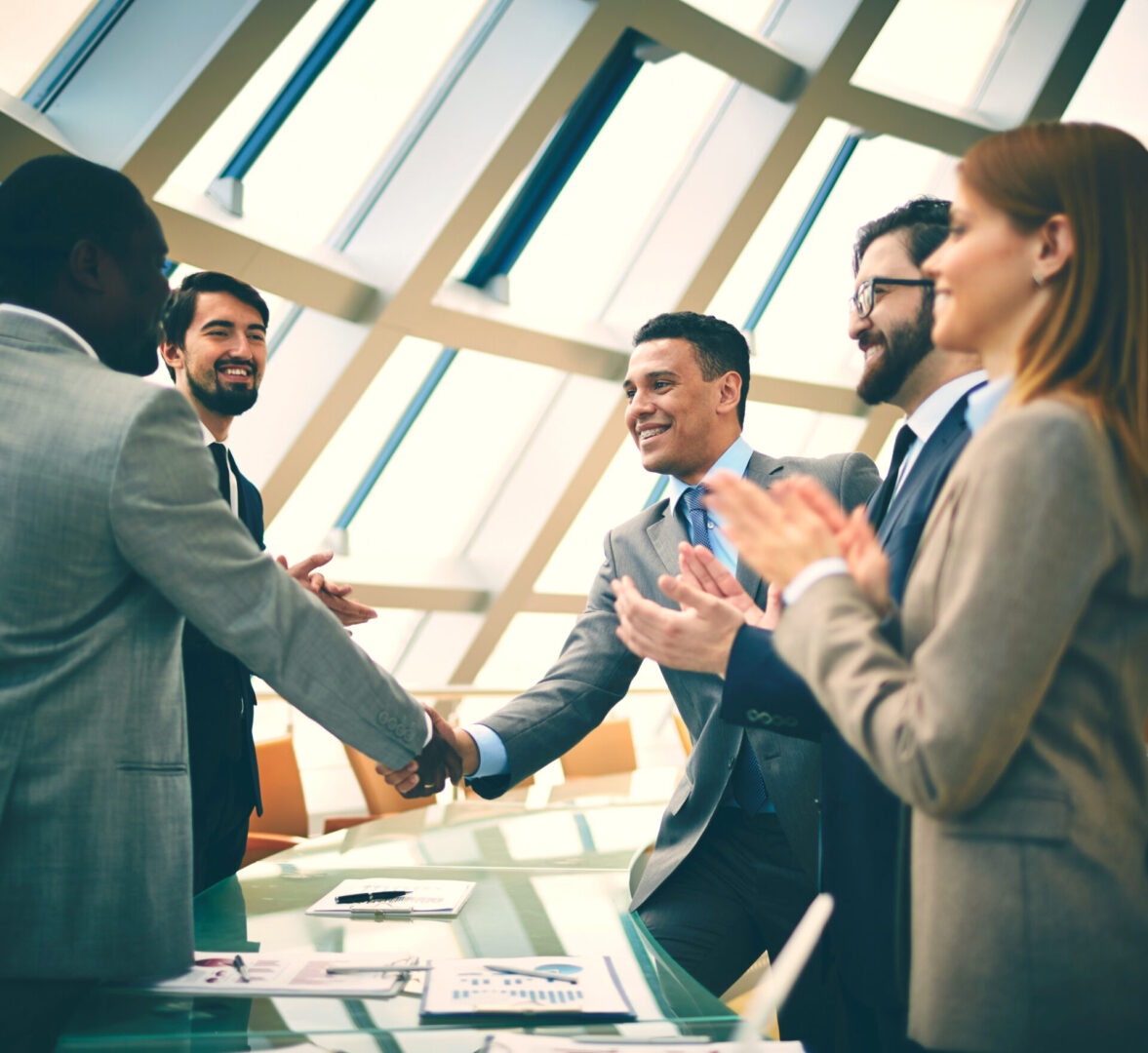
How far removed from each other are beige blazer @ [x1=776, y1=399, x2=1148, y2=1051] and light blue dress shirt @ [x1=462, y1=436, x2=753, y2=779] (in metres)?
1.07

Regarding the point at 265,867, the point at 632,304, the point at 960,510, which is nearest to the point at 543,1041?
the point at 960,510

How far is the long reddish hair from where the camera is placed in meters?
1.03

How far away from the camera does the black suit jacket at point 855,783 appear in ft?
4.53

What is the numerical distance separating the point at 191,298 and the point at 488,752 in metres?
1.90

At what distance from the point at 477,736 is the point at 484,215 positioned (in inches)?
194

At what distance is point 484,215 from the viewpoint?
6.46m

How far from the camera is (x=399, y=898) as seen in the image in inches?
72.7

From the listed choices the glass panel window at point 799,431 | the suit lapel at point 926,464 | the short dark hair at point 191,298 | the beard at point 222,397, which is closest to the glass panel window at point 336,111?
the short dark hair at point 191,298

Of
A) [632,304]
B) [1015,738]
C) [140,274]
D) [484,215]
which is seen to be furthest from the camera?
[632,304]

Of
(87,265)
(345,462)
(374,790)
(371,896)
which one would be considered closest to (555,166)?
(345,462)

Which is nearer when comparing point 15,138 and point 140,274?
point 140,274

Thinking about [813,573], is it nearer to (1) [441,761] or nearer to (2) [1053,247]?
(2) [1053,247]

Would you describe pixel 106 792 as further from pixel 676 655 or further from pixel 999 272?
pixel 999 272

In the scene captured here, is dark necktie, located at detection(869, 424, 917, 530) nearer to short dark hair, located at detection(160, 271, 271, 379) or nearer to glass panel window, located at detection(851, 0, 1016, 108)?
short dark hair, located at detection(160, 271, 271, 379)
